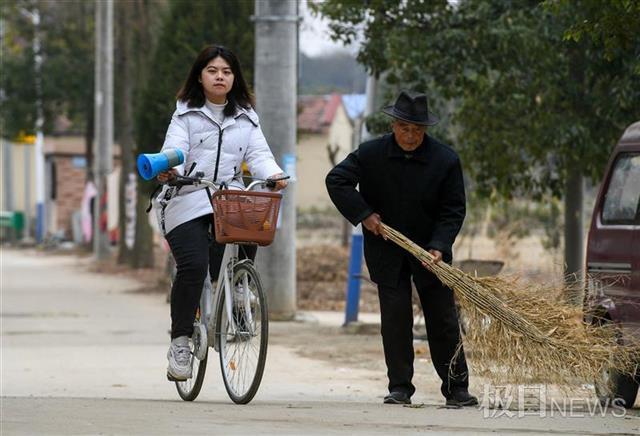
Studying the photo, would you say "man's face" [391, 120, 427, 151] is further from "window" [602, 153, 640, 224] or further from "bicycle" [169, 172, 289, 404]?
"window" [602, 153, 640, 224]

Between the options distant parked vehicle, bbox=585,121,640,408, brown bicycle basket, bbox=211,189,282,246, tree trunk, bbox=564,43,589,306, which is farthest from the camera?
tree trunk, bbox=564,43,589,306

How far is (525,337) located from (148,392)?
10.2 feet

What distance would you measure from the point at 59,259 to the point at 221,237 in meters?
27.6

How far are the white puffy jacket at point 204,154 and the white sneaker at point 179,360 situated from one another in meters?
0.64

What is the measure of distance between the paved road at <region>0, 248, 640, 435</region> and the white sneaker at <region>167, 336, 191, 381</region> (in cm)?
17

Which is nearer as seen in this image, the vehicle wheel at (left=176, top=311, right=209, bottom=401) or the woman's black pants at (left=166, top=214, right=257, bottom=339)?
the woman's black pants at (left=166, top=214, right=257, bottom=339)

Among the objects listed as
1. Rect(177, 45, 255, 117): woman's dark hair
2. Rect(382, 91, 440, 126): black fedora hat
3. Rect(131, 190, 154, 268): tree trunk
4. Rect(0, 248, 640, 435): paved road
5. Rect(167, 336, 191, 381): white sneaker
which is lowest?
Rect(131, 190, 154, 268): tree trunk

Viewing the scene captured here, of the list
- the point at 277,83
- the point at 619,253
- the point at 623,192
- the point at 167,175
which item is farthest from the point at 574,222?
the point at 167,175

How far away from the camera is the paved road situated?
704 centimetres

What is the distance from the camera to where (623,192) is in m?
9.41

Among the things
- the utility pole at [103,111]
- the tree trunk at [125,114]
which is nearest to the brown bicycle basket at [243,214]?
the tree trunk at [125,114]

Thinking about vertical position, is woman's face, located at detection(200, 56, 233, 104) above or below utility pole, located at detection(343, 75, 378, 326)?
above

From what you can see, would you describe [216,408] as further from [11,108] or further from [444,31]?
[11,108]

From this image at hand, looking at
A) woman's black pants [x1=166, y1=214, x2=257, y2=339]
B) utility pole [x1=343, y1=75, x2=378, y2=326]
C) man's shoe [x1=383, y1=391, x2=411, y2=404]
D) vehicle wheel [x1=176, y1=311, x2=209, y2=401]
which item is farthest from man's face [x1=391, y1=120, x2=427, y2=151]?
utility pole [x1=343, y1=75, x2=378, y2=326]
